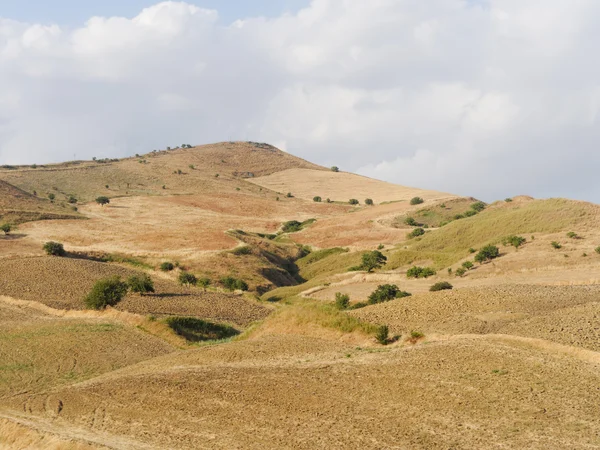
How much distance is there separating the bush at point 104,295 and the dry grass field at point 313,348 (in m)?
1.49

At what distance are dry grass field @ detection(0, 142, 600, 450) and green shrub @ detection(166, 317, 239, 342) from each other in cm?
21

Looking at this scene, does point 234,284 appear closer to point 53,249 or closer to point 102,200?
point 53,249

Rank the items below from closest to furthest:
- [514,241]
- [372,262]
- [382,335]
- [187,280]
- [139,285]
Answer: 1. [382,335]
2. [139,285]
3. [187,280]
4. [514,241]
5. [372,262]

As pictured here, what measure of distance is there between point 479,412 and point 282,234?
9194 cm

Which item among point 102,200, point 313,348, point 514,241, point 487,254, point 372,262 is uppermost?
point 102,200

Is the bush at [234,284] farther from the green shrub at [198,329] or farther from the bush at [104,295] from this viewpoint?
the green shrub at [198,329]

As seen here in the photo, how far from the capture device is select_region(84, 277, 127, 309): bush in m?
49.8

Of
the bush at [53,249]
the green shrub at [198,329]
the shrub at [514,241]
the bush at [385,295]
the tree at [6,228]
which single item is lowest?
the green shrub at [198,329]

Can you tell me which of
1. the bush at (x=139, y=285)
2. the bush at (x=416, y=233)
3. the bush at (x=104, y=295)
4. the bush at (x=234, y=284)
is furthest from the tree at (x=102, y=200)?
the bush at (x=104, y=295)

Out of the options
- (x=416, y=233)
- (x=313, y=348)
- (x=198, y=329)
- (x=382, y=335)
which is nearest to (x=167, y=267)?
(x=198, y=329)

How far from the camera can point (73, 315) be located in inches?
1880

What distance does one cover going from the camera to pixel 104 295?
165 feet

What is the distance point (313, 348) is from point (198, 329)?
53.8 ft

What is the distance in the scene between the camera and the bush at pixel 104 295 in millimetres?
49844
